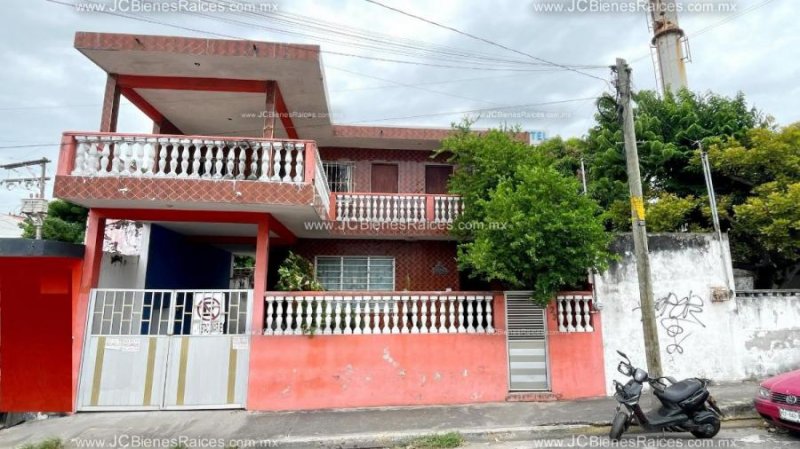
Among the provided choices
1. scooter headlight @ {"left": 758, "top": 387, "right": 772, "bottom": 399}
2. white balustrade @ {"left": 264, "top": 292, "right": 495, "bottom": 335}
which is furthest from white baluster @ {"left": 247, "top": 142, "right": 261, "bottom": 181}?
scooter headlight @ {"left": 758, "top": 387, "right": 772, "bottom": 399}

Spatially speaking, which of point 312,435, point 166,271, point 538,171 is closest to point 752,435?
point 538,171

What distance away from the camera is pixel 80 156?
6.01 m

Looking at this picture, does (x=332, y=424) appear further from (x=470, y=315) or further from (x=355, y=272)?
(x=355, y=272)

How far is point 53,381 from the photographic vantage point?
6055 millimetres

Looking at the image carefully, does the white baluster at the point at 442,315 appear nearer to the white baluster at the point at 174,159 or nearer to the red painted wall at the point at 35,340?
the white baluster at the point at 174,159

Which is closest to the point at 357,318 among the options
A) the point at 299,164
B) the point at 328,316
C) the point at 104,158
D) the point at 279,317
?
the point at 328,316

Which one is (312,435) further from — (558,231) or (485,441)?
(558,231)

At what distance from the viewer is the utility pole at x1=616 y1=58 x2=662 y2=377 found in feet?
18.2

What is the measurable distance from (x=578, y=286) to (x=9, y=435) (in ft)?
28.2

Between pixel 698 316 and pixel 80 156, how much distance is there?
10245 millimetres

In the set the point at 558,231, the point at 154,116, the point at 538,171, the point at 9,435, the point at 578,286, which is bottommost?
the point at 9,435

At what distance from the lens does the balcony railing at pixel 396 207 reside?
28.0 ft

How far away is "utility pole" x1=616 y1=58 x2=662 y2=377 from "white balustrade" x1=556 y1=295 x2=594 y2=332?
1.07 metres

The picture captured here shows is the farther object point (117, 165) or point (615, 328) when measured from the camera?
point (615, 328)
